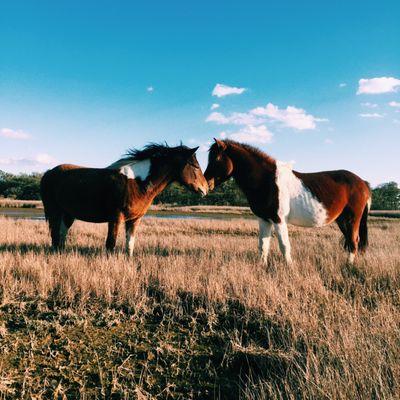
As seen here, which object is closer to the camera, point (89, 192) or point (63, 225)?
point (89, 192)

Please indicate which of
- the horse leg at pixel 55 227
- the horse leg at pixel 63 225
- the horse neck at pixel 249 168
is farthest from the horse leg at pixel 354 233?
the horse leg at pixel 55 227

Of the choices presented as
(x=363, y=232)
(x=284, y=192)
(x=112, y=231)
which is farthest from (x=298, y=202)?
(x=112, y=231)

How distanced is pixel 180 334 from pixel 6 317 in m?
2.13

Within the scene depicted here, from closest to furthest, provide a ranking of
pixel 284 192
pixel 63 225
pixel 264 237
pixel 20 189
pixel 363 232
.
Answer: pixel 284 192 < pixel 264 237 < pixel 363 232 < pixel 63 225 < pixel 20 189

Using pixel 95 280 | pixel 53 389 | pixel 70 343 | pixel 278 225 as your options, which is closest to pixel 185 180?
pixel 278 225

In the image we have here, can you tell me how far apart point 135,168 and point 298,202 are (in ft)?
11.6

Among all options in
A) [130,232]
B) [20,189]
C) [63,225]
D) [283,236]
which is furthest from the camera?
[20,189]

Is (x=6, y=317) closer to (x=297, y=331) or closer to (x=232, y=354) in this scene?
(x=232, y=354)

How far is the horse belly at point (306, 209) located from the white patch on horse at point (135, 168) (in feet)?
10.3

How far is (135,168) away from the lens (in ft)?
21.5

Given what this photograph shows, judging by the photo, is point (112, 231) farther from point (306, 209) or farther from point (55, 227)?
point (306, 209)

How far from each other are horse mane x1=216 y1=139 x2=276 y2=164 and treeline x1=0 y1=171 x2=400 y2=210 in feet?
169

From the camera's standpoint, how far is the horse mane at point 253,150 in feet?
20.9

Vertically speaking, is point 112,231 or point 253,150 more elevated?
point 253,150
